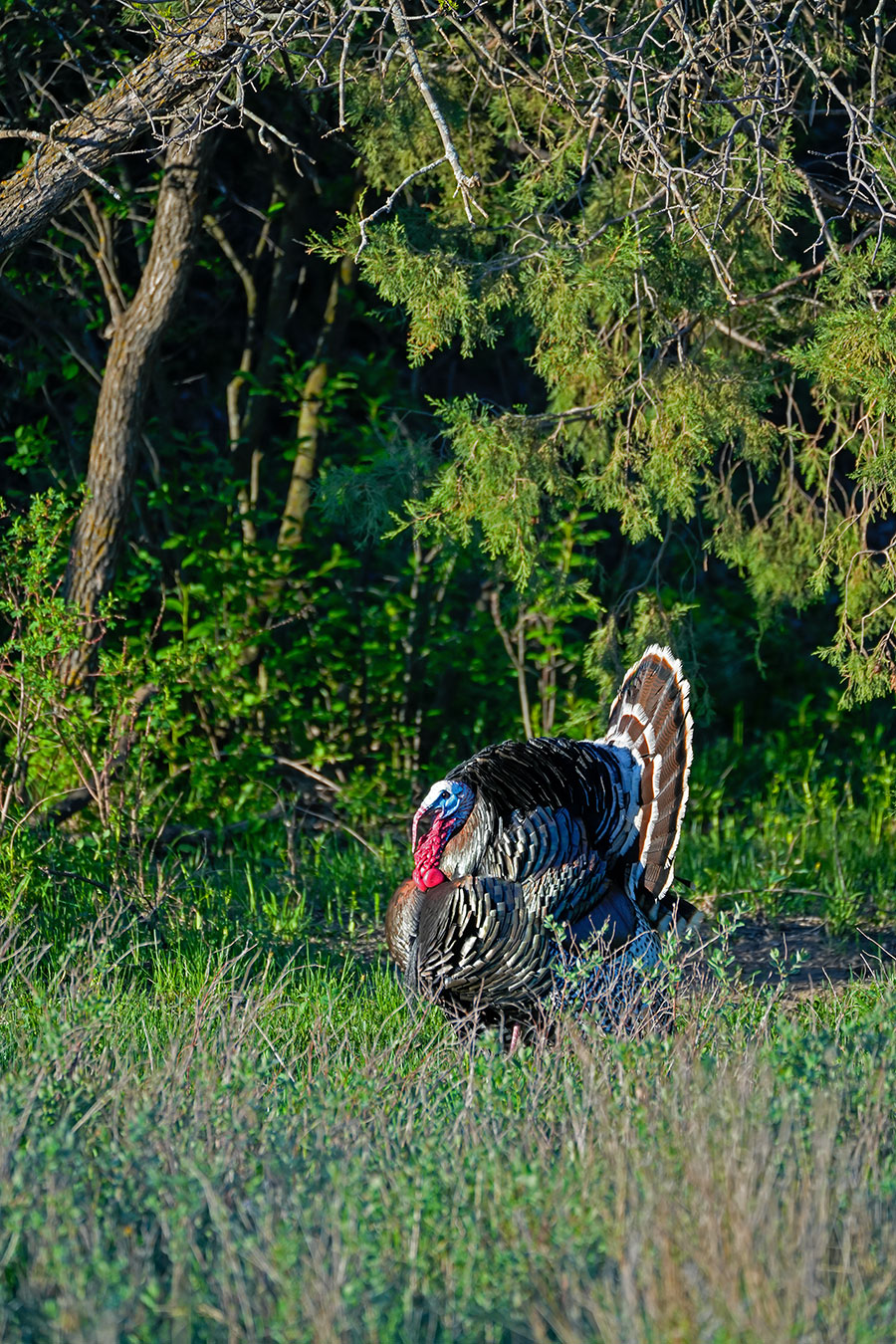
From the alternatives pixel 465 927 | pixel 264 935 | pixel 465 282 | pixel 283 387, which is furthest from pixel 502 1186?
pixel 283 387

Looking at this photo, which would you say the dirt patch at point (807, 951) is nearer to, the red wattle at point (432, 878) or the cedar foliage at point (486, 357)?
the cedar foliage at point (486, 357)

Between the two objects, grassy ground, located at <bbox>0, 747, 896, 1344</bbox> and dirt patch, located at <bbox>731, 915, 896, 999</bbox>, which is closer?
grassy ground, located at <bbox>0, 747, 896, 1344</bbox>

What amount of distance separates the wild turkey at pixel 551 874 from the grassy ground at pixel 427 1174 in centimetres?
20

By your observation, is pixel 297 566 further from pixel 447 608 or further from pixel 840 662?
pixel 840 662

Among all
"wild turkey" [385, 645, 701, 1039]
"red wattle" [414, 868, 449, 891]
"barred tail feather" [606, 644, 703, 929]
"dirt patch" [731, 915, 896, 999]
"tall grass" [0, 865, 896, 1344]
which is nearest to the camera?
"tall grass" [0, 865, 896, 1344]

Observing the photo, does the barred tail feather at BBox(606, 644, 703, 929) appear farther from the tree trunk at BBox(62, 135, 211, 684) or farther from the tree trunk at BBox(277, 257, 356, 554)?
the tree trunk at BBox(277, 257, 356, 554)

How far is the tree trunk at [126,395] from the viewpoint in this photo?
576 centimetres

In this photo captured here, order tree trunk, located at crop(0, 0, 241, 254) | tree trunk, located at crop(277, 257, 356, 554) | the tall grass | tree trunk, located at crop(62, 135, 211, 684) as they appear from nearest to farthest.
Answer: the tall grass → tree trunk, located at crop(0, 0, 241, 254) → tree trunk, located at crop(62, 135, 211, 684) → tree trunk, located at crop(277, 257, 356, 554)

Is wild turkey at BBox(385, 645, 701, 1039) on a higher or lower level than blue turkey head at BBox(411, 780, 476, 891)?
lower

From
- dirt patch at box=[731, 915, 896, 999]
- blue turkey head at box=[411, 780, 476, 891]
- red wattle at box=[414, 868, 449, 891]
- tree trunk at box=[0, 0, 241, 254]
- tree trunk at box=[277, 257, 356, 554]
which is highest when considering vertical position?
→ tree trunk at box=[0, 0, 241, 254]

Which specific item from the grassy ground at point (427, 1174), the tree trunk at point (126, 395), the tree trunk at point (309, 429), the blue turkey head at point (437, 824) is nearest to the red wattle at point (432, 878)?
the blue turkey head at point (437, 824)

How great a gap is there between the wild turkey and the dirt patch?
2.87ft

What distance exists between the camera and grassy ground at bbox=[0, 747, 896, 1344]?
2219 mm

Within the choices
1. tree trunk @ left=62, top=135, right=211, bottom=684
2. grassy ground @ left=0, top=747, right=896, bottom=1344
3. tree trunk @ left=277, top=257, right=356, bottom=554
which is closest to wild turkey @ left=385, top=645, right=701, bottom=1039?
grassy ground @ left=0, top=747, right=896, bottom=1344
